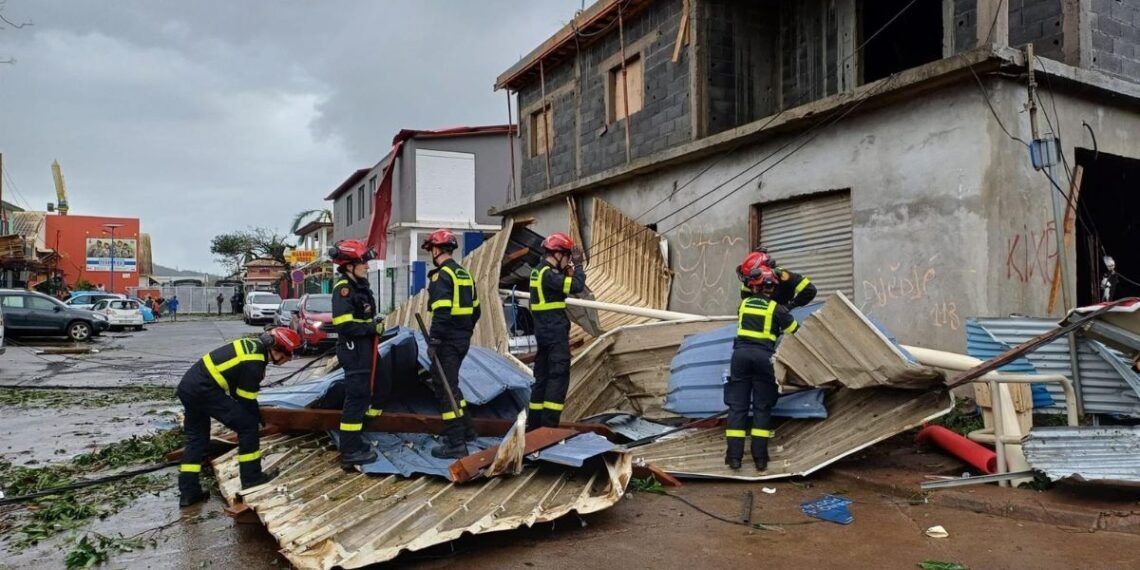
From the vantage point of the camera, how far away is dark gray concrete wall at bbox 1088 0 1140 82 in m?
8.17

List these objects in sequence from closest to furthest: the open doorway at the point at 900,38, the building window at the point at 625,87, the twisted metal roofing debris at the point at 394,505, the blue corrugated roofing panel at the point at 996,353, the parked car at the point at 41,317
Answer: the twisted metal roofing debris at the point at 394,505 → the blue corrugated roofing panel at the point at 996,353 → the open doorway at the point at 900,38 → the building window at the point at 625,87 → the parked car at the point at 41,317

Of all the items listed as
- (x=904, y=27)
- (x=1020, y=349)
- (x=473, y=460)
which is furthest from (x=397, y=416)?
(x=904, y=27)

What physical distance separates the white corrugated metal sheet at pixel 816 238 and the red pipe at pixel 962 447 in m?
3.02

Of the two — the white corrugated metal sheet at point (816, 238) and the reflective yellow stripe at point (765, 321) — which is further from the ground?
the white corrugated metal sheet at point (816, 238)

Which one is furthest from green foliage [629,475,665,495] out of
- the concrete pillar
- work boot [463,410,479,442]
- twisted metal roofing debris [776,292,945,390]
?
A: the concrete pillar

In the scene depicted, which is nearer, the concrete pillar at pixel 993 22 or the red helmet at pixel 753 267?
the red helmet at pixel 753 267

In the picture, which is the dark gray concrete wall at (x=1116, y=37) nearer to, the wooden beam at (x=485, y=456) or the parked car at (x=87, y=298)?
the wooden beam at (x=485, y=456)

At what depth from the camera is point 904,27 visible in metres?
11.4

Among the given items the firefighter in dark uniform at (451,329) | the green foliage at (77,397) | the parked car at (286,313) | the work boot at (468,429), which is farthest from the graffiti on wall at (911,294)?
the parked car at (286,313)

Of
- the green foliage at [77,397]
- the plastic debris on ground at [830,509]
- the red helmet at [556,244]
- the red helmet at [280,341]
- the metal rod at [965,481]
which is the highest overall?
the red helmet at [556,244]

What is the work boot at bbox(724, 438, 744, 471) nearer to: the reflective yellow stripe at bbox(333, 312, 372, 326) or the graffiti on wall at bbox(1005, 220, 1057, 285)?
the reflective yellow stripe at bbox(333, 312, 372, 326)

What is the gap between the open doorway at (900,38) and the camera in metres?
11.0

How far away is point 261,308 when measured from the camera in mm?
31609

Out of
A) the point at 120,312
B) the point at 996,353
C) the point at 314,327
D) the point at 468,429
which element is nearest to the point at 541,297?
the point at 468,429
